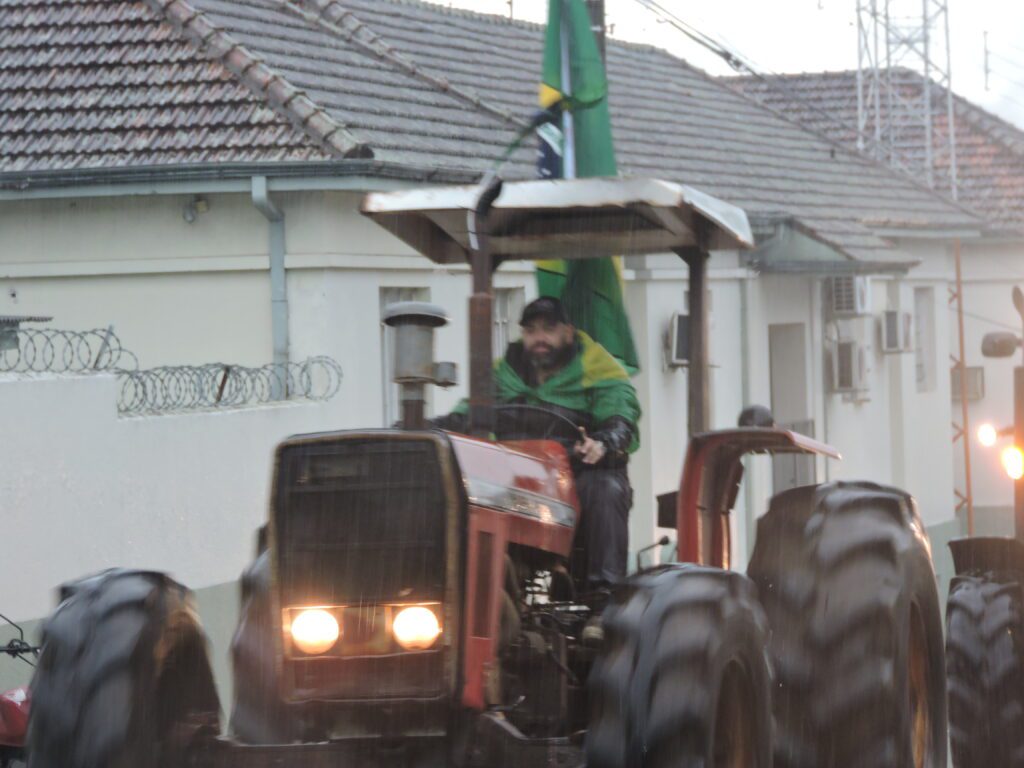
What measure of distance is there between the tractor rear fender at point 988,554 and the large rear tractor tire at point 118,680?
4.29 metres

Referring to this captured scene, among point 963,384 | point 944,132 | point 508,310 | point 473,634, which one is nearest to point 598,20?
point 508,310

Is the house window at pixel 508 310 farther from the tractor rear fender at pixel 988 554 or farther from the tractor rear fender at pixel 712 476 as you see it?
the tractor rear fender at pixel 712 476

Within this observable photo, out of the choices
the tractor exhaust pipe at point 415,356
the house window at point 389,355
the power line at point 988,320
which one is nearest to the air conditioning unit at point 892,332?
the power line at point 988,320

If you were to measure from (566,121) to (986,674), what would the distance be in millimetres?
3233

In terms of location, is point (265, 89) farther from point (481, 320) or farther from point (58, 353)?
point (481, 320)

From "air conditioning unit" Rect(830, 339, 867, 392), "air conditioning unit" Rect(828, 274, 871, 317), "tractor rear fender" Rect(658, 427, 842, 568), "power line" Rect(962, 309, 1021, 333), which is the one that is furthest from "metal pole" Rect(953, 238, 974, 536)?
"tractor rear fender" Rect(658, 427, 842, 568)

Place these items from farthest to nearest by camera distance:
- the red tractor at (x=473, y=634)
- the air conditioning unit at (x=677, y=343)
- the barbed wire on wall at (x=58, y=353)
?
1. the air conditioning unit at (x=677, y=343)
2. the barbed wire on wall at (x=58, y=353)
3. the red tractor at (x=473, y=634)

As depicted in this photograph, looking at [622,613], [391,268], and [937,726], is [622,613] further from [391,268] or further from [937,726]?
[391,268]

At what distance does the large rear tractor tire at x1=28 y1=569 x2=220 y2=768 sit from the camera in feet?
18.5

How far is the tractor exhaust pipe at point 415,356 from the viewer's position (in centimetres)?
595

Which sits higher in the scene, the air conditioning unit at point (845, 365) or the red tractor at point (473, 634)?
the air conditioning unit at point (845, 365)

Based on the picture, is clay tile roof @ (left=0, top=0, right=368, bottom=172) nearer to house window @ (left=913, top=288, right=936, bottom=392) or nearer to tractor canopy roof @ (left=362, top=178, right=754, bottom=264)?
tractor canopy roof @ (left=362, top=178, right=754, bottom=264)

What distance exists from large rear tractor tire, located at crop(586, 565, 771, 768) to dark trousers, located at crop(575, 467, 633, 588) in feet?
3.06

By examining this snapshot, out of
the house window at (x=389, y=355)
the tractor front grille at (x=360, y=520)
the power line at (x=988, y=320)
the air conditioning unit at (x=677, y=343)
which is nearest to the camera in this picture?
the tractor front grille at (x=360, y=520)
